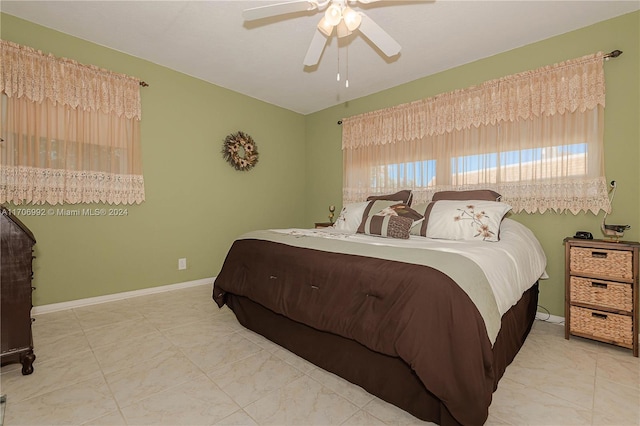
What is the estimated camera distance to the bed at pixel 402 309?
1.24 meters

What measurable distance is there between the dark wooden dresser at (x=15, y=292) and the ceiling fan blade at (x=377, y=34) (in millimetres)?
2464

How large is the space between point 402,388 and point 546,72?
298cm

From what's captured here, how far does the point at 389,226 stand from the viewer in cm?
259

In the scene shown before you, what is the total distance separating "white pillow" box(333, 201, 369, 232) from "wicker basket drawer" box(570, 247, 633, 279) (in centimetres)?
172

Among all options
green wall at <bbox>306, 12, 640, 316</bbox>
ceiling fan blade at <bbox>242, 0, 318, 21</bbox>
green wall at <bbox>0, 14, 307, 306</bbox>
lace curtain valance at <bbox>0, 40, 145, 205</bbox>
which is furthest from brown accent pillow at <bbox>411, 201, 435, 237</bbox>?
lace curtain valance at <bbox>0, 40, 145, 205</bbox>

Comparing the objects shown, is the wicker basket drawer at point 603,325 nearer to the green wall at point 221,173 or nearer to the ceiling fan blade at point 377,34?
the green wall at point 221,173

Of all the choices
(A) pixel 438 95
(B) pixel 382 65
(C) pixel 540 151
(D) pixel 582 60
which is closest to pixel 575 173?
(C) pixel 540 151

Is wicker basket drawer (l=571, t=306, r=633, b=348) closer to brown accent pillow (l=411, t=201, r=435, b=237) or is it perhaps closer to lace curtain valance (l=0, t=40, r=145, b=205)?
brown accent pillow (l=411, t=201, r=435, b=237)

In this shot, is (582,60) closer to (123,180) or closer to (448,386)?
(448,386)

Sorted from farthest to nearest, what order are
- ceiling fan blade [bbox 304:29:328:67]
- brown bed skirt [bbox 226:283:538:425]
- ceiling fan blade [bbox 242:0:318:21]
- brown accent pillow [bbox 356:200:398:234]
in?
brown accent pillow [bbox 356:200:398:234]
ceiling fan blade [bbox 304:29:328:67]
ceiling fan blade [bbox 242:0:318:21]
brown bed skirt [bbox 226:283:538:425]

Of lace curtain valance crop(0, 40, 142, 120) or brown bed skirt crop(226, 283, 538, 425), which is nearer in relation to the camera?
brown bed skirt crop(226, 283, 538, 425)

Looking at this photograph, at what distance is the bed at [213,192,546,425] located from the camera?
124cm

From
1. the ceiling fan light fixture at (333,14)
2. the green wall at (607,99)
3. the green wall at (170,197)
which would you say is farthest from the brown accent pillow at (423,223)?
the green wall at (170,197)

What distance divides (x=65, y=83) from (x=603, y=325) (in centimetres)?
481
